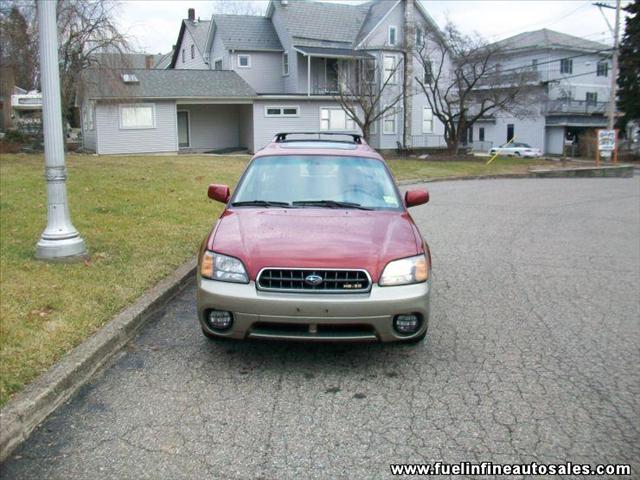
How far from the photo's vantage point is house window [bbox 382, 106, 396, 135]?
35.2 meters

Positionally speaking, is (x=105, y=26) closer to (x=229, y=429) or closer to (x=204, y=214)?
(x=204, y=214)

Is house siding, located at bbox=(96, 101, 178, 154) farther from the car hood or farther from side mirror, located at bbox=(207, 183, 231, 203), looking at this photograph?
the car hood

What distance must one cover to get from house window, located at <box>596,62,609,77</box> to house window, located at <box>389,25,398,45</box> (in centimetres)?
2877

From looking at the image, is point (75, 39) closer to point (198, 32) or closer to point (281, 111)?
point (281, 111)

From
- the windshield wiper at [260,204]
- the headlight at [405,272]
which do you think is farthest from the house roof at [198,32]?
the headlight at [405,272]

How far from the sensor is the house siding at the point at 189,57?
39.8m

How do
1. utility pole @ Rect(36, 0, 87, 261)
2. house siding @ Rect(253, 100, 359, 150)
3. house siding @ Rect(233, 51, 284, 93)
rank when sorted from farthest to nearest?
house siding @ Rect(233, 51, 284, 93), house siding @ Rect(253, 100, 359, 150), utility pole @ Rect(36, 0, 87, 261)

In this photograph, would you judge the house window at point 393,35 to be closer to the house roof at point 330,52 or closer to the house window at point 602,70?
the house roof at point 330,52

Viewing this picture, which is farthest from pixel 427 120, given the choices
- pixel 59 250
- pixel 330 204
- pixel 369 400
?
pixel 369 400

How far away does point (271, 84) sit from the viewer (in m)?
35.8

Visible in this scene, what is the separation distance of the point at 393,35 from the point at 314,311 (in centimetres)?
3375

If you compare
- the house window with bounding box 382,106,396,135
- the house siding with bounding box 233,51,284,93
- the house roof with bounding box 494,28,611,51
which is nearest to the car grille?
the house window with bounding box 382,106,396,135

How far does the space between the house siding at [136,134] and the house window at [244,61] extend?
616cm

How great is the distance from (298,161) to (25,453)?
366cm
